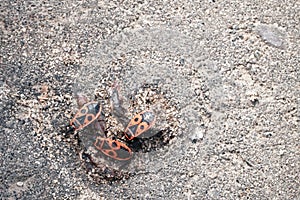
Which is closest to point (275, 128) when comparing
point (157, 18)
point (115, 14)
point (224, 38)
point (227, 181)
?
point (227, 181)

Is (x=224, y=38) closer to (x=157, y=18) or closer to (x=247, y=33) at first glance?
(x=247, y=33)

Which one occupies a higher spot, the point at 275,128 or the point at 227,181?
the point at 275,128

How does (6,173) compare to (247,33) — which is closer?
(6,173)

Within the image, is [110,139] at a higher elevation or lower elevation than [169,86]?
lower

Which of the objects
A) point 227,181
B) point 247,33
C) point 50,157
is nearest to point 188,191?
point 227,181

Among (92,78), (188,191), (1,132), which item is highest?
(92,78)

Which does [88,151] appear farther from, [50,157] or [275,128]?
[275,128]
